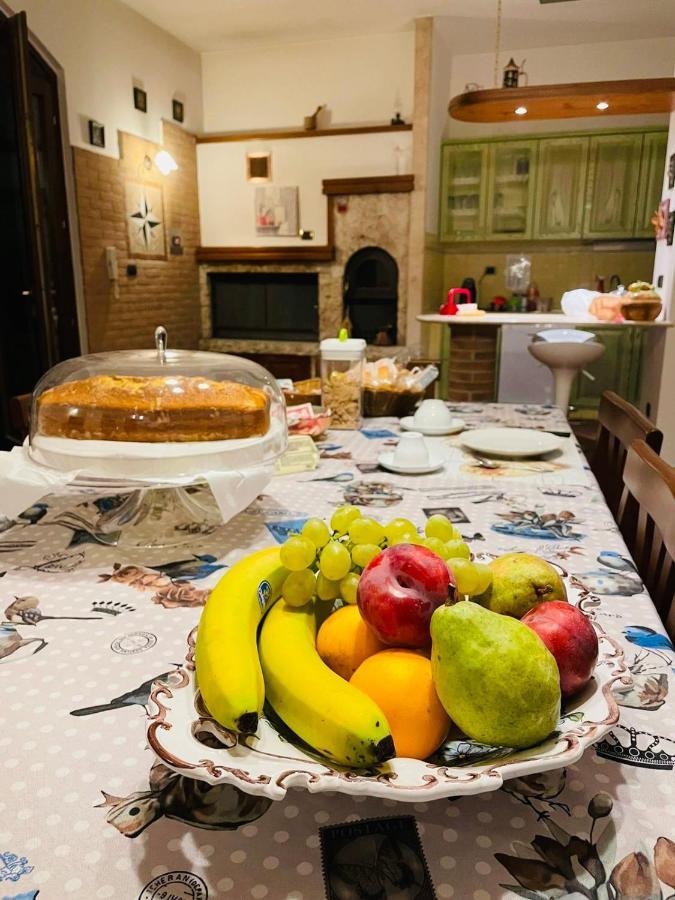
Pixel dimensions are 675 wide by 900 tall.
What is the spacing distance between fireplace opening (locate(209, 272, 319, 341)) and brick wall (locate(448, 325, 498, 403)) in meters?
1.53

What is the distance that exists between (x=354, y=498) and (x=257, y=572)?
0.66m

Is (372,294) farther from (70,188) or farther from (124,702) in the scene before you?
(124,702)

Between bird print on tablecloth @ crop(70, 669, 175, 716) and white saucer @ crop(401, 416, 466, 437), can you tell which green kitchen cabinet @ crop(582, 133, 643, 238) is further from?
bird print on tablecloth @ crop(70, 669, 175, 716)

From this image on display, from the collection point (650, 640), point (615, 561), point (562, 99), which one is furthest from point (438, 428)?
point (562, 99)

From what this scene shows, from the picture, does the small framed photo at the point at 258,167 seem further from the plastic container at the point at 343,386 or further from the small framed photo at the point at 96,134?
the plastic container at the point at 343,386

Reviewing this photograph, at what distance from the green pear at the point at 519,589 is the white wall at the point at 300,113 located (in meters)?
5.40

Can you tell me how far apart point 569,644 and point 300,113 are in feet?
20.1

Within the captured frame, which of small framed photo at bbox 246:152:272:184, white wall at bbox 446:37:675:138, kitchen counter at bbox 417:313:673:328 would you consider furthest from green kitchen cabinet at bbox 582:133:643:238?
small framed photo at bbox 246:152:272:184

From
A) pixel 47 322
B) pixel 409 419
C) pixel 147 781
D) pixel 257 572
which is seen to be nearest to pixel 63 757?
pixel 147 781

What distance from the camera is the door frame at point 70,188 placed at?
13.8 ft

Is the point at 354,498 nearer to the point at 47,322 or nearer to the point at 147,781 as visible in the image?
the point at 147,781

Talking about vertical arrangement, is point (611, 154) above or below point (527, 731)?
above

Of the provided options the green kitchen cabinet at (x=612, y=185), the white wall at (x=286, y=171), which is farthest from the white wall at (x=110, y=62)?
the green kitchen cabinet at (x=612, y=185)

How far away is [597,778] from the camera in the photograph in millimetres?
564
